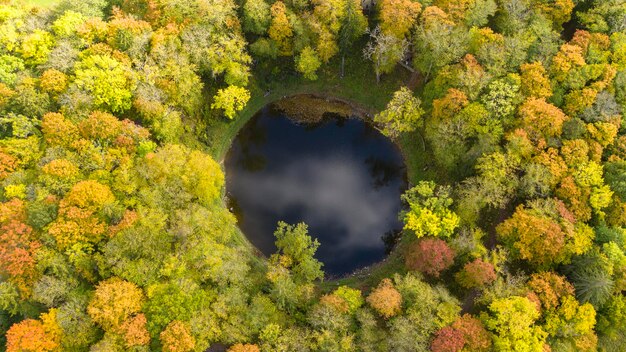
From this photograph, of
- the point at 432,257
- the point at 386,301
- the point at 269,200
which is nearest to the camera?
the point at 386,301

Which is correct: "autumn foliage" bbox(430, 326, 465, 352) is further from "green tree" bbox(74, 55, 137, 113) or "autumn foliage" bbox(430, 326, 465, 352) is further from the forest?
"green tree" bbox(74, 55, 137, 113)

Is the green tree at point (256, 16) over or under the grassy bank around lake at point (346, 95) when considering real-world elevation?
over

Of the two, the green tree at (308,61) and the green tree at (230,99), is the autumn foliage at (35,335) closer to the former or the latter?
the green tree at (230,99)

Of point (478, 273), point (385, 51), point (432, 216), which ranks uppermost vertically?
point (385, 51)

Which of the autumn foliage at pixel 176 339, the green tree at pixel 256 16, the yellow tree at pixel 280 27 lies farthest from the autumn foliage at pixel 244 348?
the green tree at pixel 256 16

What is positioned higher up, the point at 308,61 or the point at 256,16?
the point at 256,16

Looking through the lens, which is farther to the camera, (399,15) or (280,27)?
(280,27)

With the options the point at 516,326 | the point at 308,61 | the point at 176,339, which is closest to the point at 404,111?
the point at 308,61

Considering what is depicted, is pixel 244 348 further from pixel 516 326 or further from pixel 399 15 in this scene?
pixel 399 15
